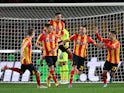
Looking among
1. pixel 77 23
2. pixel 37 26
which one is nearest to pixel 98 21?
pixel 77 23

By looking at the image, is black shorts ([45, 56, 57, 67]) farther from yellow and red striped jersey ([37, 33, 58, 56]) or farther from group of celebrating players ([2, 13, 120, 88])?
yellow and red striped jersey ([37, 33, 58, 56])

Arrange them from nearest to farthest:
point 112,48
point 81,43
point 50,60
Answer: point 50,60
point 112,48
point 81,43

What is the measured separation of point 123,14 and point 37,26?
8.80ft

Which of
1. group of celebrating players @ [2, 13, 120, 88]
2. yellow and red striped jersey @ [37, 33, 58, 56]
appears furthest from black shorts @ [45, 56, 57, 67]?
yellow and red striped jersey @ [37, 33, 58, 56]

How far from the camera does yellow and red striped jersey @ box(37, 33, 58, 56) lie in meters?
15.9

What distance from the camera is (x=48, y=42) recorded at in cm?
1611

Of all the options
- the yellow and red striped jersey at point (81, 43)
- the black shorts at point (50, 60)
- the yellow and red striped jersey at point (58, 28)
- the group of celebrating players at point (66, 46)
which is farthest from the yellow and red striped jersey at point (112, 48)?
the black shorts at point (50, 60)

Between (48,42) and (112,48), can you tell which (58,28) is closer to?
(48,42)

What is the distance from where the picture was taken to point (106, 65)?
52.2 feet

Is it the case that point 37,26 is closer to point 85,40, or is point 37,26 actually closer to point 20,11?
point 20,11

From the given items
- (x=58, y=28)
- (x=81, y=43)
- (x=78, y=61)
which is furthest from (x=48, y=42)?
(x=78, y=61)

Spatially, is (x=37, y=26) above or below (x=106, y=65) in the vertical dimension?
above

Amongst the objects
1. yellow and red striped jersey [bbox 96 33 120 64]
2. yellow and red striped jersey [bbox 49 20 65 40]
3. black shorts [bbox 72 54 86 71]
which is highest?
yellow and red striped jersey [bbox 49 20 65 40]

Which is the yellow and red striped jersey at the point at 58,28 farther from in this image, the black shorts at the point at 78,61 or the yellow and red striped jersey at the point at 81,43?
the black shorts at the point at 78,61
